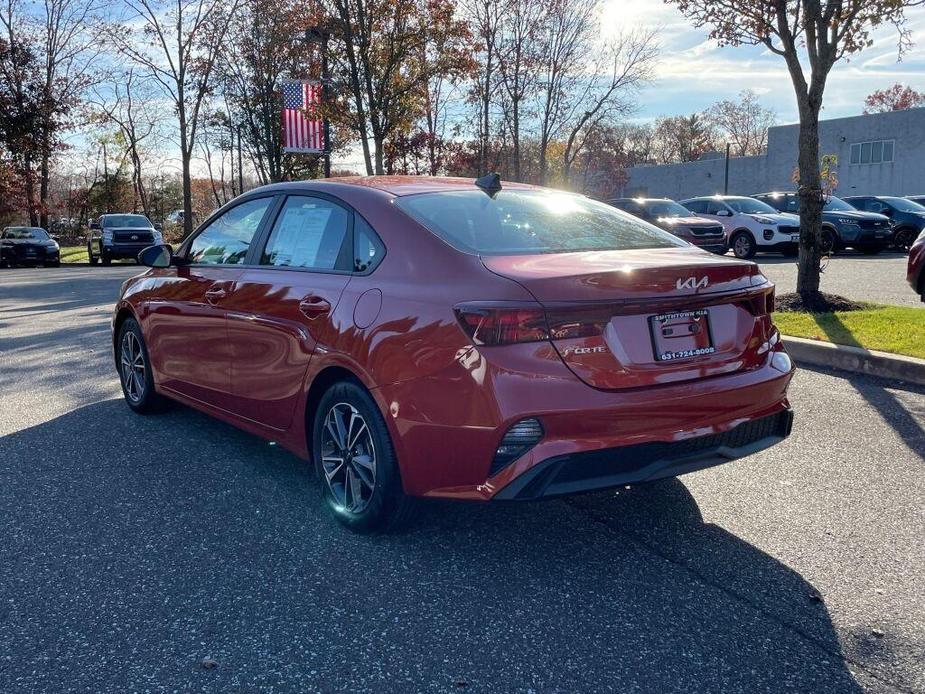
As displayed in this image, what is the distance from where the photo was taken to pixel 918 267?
9.06 meters

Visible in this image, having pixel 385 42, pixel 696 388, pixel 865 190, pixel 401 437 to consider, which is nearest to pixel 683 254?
pixel 696 388

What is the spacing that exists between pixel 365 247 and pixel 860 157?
53.7 m

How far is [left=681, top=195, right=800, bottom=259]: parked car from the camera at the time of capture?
2119 centimetres

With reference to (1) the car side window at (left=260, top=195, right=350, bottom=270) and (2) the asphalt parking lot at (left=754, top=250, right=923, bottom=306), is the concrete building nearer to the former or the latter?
(2) the asphalt parking lot at (left=754, top=250, right=923, bottom=306)

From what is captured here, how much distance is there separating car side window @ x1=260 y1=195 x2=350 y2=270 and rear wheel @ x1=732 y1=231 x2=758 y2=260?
18912mm

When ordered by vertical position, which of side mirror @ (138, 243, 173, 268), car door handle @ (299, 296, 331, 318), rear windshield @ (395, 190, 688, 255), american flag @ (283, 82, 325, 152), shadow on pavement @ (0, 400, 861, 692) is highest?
american flag @ (283, 82, 325, 152)

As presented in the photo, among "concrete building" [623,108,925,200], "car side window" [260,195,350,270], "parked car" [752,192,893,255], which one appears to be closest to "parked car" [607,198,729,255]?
"parked car" [752,192,893,255]

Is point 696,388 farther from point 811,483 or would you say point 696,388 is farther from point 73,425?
point 73,425

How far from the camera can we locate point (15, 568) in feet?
11.5

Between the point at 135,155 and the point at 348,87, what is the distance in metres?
40.0

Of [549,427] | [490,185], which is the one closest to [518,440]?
[549,427]

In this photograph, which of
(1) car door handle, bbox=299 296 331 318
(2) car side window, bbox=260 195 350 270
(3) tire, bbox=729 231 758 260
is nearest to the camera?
(1) car door handle, bbox=299 296 331 318

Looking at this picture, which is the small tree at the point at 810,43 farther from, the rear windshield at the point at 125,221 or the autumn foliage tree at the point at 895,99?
the autumn foliage tree at the point at 895,99

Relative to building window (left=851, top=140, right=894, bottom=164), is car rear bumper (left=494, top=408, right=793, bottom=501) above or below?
below
